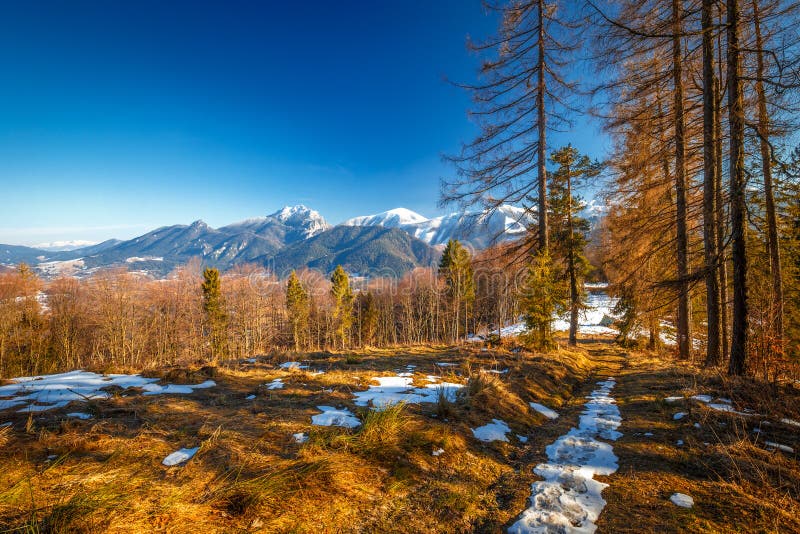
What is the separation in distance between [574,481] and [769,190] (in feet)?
43.8

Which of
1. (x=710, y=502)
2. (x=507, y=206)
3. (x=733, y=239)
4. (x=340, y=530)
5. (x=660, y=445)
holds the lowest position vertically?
(x=660, y=445)

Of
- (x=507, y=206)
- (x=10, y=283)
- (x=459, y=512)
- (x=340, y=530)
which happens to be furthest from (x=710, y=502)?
(x=10, y=283)

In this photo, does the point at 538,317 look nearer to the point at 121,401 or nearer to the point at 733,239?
the point at 733,239

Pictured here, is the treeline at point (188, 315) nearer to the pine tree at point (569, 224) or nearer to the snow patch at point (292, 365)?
the pine tree at point (569, 224)

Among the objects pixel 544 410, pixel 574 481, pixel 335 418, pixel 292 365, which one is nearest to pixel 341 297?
pixel 292 365

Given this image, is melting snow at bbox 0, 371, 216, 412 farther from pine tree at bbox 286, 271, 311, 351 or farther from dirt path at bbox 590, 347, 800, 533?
pine tree at bbox 286, 271, 311, 351

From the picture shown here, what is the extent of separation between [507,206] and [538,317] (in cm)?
413

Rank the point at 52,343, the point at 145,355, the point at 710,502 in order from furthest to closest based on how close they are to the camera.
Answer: the point at 145,355 → the point at 52,343 → the point at 710,502

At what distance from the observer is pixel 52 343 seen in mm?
28141

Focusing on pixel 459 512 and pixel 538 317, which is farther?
pixel 538 317

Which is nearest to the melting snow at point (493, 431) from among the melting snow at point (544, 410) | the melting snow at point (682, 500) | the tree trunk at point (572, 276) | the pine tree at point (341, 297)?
the melting snow at point (544, 410)

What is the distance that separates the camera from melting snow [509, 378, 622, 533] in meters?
2.51

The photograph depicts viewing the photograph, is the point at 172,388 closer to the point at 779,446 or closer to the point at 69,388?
the point at 69,388

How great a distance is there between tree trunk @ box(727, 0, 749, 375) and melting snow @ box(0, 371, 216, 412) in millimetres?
10542
